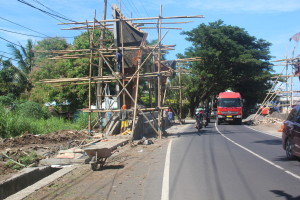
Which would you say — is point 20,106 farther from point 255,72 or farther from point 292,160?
point 255,72

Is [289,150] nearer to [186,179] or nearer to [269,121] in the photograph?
[186,179]

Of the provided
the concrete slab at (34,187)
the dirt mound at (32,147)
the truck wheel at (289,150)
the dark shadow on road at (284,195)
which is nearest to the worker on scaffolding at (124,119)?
the dirt mound at (32,147)

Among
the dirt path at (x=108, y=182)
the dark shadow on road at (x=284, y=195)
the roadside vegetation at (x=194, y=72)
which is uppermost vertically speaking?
the roadside vegetation at (x=194, y=72)

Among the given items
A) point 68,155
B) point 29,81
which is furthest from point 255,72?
point 68,155

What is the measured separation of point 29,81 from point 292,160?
32243mm

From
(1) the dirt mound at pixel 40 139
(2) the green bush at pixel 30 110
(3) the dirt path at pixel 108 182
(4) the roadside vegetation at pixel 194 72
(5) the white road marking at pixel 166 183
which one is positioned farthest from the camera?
(4) the roadside vegetation at pixel 194 72

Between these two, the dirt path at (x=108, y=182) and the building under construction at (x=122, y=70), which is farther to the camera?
the building under construction at (x=122, y=70)

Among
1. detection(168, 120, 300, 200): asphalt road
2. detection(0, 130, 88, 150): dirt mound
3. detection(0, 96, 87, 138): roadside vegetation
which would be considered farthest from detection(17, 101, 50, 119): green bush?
detection(168, 120, 300, 200): asphalt road

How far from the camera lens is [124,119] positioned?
18.5 meters

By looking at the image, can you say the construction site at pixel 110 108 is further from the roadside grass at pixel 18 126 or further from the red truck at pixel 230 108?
the red truck at pixel 230 108

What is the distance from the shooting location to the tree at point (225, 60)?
41.1 metres

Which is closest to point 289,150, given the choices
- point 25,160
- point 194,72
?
point 25,160

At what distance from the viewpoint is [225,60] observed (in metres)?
41.9

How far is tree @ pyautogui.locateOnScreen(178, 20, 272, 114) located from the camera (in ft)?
135
